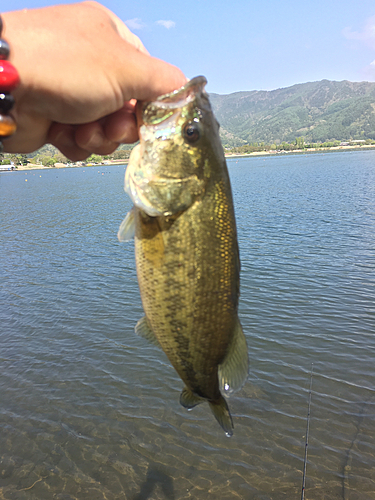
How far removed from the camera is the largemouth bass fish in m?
2.31

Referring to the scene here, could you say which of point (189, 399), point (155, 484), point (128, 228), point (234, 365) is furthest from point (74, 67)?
point (155, 484)

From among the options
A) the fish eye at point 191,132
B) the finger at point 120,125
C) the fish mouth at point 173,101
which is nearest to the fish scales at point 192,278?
the fish eye at point 191,132

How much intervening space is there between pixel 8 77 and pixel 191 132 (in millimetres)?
1076

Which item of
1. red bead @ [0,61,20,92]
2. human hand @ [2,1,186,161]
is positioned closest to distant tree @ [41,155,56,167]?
human hand @ [2,1,186,161]

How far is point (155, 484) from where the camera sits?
7.03 metres

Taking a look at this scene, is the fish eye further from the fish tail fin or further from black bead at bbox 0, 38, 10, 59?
the fish tail fin

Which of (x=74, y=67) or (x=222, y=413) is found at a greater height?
(x=74, y=67)

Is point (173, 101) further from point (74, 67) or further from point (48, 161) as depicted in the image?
point (48, 161)

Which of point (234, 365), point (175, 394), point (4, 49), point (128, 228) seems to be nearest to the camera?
point (4, 49)

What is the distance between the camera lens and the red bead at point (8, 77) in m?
1.74

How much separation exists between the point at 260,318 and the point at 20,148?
Result: 443 inches

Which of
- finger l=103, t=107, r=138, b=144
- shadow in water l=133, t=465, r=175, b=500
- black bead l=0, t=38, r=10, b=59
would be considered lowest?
shadow in water l=133, t=465, r=175, b=500

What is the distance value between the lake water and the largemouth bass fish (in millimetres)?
5995

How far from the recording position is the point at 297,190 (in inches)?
1815
